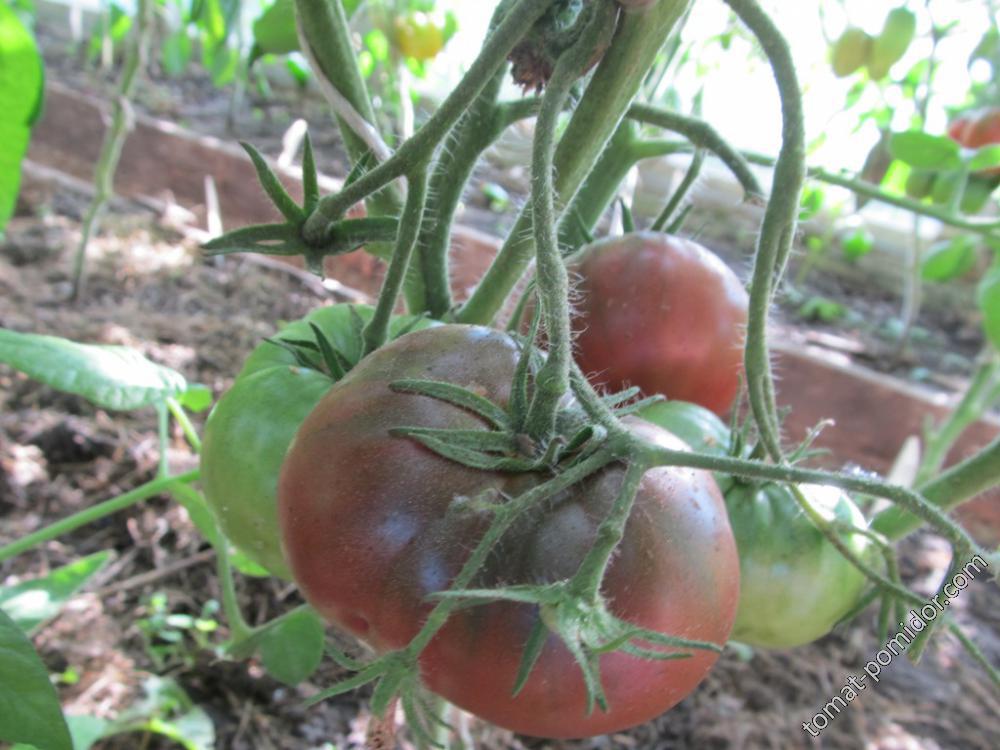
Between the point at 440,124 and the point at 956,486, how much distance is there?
41 centimetres

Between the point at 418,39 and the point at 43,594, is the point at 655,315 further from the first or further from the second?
the point at 418,39

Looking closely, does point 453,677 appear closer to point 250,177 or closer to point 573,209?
point 573,209

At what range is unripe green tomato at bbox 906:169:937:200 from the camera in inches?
38.7

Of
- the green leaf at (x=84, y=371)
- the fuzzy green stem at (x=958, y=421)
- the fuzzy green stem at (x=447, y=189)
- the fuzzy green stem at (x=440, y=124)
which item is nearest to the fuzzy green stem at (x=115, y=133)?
the green leaf at (x=84, y=371)

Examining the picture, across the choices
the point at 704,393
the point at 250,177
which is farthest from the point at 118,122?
the point at 704,393

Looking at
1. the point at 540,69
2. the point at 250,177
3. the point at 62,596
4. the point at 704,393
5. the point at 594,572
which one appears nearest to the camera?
the point at 594,572

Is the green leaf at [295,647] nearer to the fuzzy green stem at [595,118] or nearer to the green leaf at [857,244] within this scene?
the fuzzy green stem at [595,118]

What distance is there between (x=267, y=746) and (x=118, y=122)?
1.27 metres

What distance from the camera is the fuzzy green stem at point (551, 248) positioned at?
0.27 metres

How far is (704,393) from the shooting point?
58 centimetres

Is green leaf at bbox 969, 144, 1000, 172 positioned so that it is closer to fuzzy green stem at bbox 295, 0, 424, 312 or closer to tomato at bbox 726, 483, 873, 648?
tomato at bbox 726, 483, 873, 648

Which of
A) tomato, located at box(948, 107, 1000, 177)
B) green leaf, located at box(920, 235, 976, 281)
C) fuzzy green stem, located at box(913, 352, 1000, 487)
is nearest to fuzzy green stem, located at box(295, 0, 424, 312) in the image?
fuzzy green stem, located at box(913, 352, 1000, 487)

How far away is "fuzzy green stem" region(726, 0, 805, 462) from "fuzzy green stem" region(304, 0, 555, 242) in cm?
10

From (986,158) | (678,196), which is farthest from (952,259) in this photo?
(678,196)
